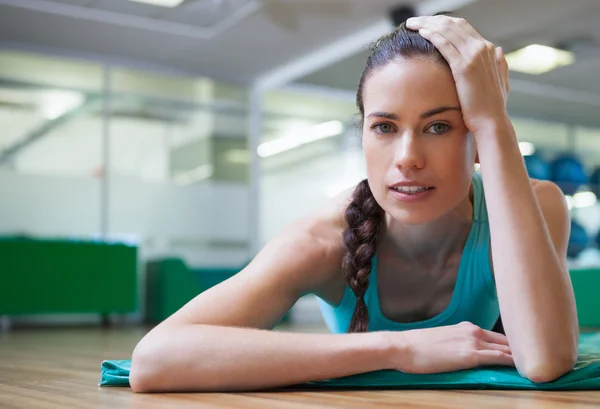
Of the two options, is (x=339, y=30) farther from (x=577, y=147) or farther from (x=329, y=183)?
(x=577, y=147)

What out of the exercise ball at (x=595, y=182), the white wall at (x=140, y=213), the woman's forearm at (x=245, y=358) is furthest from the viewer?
the exercise ball at (x=595, y=182)

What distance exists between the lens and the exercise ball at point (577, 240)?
7.35 metres

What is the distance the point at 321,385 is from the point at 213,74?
656cm

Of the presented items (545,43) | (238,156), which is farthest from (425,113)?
(238,156)

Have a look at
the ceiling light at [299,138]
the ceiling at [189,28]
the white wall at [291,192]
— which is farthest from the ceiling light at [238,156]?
the ceiling at [189,28]

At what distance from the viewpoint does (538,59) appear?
279 inches

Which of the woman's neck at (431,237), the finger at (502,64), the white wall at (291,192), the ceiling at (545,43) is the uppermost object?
the ceiling at (545,43)

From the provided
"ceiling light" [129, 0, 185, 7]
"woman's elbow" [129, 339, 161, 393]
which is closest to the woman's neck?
"woman's elbow" [129, 339, 161, 393]

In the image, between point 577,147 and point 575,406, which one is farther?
point 577,147

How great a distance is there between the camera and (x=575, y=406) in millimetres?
1183

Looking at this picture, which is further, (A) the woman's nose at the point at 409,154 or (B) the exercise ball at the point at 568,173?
(B) the exercise ball at the point at 568,173

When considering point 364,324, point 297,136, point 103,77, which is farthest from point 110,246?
point 364,324

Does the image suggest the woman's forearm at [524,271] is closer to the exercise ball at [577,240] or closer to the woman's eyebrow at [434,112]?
the woman's eyebrow at [434,112]

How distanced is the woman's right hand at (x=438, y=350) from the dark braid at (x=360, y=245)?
0.20 metres
